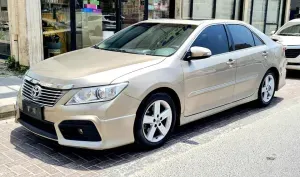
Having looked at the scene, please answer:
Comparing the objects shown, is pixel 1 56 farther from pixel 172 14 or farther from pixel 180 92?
pixel 180 92

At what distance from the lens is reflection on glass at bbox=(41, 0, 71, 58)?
8203 mm

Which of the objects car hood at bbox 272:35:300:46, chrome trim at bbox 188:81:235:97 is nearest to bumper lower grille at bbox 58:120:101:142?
chrome trim at bbox 188:81:235:97

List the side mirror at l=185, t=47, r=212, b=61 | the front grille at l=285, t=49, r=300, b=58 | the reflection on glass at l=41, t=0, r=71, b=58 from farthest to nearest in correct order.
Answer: the front grille at l=285, t=49, r=300, b=58 < the reflection on glass at l=41, t=0, r=71, b=58 < the side mirror at l=185, t=47, r=212, b=61

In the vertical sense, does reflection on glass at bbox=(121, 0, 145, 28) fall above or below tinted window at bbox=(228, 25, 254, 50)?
above

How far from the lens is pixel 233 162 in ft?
12.8

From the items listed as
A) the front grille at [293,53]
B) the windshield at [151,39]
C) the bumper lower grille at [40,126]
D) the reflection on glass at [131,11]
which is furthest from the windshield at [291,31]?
the bumper lower grille at [40,126]

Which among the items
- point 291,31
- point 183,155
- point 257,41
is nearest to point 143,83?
point 183,155

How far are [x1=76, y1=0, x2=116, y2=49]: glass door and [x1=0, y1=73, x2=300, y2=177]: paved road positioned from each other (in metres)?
4.38

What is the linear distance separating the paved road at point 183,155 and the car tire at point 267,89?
925 millimetres

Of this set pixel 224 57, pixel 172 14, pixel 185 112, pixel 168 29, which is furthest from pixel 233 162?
pixel 172 14

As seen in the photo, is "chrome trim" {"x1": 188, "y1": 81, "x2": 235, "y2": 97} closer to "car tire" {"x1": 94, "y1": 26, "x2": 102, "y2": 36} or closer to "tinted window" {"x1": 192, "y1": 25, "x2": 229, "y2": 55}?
"tinted window" {"x1": 192, "y1": 25, "x2": 229, "y2": 55}

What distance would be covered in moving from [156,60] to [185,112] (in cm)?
79

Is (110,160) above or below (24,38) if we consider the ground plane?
below

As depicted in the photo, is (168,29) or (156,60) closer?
(156,60)
